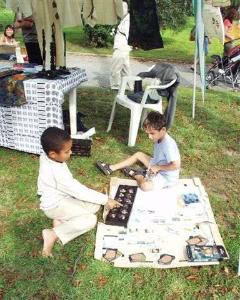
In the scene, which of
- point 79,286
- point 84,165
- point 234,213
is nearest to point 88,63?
point 84,165

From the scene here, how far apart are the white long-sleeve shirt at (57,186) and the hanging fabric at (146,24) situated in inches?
128

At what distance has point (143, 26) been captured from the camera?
5930 millimetres

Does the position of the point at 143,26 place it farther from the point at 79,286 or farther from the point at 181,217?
the point at 79,286

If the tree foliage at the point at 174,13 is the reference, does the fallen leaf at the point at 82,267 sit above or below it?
above

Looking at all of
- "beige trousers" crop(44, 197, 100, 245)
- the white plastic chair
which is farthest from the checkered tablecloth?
"beige trousers" crop(44, 197, 100, 245)

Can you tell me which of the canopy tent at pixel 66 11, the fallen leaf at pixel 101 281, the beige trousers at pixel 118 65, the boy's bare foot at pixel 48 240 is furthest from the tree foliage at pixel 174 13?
the fallen leaf at pixel 101 281

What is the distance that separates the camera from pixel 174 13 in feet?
51.8

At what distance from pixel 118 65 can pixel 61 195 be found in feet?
18.3

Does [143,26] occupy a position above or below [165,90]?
above

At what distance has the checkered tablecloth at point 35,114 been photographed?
498cm

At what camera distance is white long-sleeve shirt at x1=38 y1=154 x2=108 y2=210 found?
3277mm

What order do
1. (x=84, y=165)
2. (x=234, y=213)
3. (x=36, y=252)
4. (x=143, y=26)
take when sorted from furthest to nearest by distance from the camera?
(x=143, y=26) < (x=84, y=165) < (x=234, y=213) < (x=36, y=252)

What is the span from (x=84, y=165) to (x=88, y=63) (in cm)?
680

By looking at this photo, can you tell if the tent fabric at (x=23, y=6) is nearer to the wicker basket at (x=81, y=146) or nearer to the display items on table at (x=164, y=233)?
the wicker basket at (x=81, y=146)
